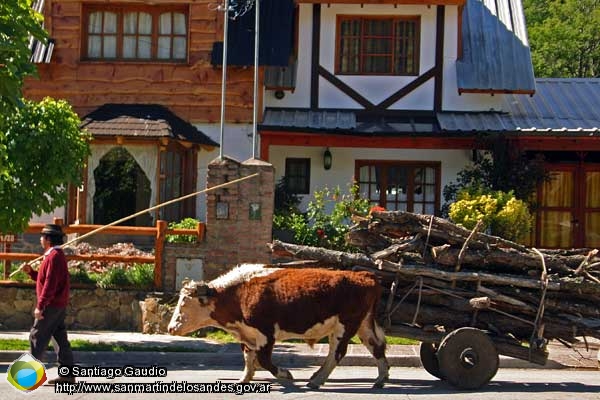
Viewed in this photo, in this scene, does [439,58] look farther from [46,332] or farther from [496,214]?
[46,332]

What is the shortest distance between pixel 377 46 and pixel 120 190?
22.4 feet

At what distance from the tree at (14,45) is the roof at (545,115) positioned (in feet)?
36.6

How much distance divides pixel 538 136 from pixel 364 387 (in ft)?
35.8

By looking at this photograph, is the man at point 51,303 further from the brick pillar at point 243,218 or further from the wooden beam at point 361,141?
the wooden beam at point 361,141

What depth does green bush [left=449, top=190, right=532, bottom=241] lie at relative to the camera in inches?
710

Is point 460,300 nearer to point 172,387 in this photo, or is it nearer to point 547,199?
point 172,387

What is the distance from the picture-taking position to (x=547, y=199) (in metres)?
21.2

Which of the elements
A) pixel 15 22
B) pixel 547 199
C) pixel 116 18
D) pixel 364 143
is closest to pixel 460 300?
pixel 15 22

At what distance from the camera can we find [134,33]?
68.4 ft

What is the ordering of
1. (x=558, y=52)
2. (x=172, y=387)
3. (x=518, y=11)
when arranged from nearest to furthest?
(x=172, y=387) → (x=518, y=11) → (x=558, y=52)

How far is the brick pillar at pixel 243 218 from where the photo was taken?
1455 cm

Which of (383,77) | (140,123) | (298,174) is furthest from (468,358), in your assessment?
(383,77)

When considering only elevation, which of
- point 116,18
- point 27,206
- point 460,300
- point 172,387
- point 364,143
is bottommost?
point 172,387

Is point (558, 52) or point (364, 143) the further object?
point (558, 52)
